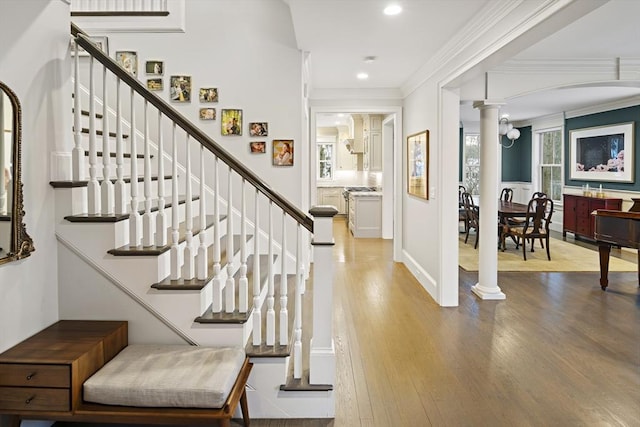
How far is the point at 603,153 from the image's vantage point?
8.66 metres

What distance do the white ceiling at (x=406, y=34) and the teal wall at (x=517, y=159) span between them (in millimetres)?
6990

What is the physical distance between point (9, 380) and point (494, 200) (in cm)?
462

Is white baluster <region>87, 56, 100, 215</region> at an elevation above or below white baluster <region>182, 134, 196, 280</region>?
above

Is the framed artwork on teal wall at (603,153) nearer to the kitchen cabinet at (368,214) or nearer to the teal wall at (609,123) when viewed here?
the teal wall at (609,123)

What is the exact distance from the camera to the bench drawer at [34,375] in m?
2.10

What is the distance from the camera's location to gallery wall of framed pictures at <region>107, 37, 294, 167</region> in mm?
4902

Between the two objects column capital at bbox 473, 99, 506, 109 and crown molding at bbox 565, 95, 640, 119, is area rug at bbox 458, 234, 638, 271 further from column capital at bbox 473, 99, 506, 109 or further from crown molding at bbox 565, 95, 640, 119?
crown molding at bbox 565, 95, 640, 119

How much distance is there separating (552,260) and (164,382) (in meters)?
6.61

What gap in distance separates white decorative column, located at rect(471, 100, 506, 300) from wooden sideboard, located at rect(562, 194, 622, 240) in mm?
4229

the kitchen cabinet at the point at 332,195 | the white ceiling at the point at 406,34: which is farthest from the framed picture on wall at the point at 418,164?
the kitchen cabinet at the point at 332,195

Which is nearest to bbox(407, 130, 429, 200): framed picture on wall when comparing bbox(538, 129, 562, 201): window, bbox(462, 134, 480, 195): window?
bbox(538, 129, 562, 201): window

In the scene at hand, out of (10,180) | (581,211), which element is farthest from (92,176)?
(581,211)

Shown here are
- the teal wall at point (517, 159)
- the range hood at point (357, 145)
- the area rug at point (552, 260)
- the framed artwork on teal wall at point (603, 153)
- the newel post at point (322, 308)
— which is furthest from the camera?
the teal wall at point (517, 159)

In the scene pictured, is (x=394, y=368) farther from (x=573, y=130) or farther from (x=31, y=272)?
(x=573, y=130)
